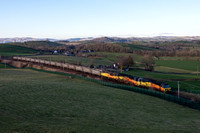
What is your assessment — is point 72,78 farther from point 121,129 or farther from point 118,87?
point 121,129

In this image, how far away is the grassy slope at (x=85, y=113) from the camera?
15.8m

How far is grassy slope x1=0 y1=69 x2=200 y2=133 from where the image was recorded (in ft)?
51.8

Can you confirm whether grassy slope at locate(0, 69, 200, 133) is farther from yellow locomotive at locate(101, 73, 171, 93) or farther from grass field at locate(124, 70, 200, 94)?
grass field at locate(124, 70, 200, 94)

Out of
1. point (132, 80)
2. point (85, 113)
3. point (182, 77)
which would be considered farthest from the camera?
point (182, 77)

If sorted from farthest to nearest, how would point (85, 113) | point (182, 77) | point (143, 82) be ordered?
point (182, 77) < point (143, 82) < point (85, 113)

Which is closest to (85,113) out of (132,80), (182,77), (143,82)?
(143,82)

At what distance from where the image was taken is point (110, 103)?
2850 centimetres

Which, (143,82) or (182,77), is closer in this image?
(143,82)

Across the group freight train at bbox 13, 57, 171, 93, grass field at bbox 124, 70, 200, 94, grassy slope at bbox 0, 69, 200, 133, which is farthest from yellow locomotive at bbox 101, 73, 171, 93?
grassy slope at bbox 0, 69, 200, 133

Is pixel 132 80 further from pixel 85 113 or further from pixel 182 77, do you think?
pixel 85 113

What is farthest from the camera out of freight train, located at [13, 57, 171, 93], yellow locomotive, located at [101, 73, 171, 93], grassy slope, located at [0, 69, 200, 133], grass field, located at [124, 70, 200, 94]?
grass field, located at [124, 70, 200, 94]

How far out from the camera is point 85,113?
22.0 m

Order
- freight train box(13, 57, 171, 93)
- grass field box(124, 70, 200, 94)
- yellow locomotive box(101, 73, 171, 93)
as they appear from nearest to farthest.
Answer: yellow locomotive box(101, 73, 171, 93)
freight train box(13, 57, 171, 93)
grass field box(124, 70, 200, 94)

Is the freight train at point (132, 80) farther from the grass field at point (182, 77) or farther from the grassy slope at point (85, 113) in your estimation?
the grassy slope at point (85, 113)
